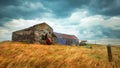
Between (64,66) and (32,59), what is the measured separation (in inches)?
104

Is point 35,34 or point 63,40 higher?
point 35,34

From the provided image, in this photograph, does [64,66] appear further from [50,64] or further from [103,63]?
[103,63]

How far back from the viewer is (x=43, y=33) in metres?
31.9

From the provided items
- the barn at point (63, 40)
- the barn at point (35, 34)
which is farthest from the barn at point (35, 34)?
the barn at point (63, 40)

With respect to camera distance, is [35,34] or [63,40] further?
[63,40]

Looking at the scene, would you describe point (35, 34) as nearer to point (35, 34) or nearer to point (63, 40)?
point (35, 34)

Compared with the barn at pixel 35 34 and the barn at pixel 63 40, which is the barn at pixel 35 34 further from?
the barn at pixel 63 40

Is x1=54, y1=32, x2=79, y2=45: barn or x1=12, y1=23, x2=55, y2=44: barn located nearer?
x1=12, y1=23, x2=55, y2=44: barn

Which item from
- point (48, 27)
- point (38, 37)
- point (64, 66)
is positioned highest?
point (48, 27)

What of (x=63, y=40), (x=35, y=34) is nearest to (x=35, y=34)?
(x=35, y=34)

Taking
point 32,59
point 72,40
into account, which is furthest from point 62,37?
point 32,59

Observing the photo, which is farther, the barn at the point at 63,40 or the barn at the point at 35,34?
the barn at the point at 63,40

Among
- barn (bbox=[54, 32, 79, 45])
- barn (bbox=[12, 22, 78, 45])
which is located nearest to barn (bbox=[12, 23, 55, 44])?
barn (bbox=[12, 22, 78, 45])

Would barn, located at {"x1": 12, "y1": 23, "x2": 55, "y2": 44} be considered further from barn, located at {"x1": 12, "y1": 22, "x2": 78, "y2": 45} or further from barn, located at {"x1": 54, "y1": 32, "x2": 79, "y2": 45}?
barn, located at {"x1": 54, "y1": 32, "x2": 79, "y2": 45}
